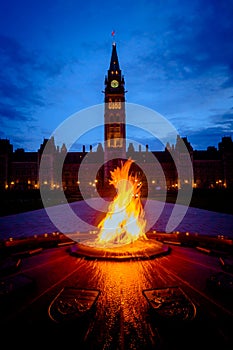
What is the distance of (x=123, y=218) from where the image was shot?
640 centimetres

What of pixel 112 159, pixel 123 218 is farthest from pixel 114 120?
pixel 123 218

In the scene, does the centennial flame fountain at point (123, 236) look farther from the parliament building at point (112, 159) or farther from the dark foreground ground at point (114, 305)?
the parliament building at point (112, 159)

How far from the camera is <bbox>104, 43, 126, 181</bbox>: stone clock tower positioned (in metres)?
75.9

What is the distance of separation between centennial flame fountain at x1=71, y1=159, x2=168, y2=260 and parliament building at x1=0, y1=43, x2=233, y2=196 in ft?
226

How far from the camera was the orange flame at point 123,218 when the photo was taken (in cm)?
598

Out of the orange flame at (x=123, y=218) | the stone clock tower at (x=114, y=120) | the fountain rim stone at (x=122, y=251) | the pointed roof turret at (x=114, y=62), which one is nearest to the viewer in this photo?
the fountain rim stone at (x=122, y=251)

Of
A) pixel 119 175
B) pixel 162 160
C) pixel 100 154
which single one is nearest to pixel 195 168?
pixel 162 160

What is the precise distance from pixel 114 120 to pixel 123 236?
76282mm

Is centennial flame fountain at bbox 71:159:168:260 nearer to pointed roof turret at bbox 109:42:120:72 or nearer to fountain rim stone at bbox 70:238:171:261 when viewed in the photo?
fountain rim stone at bbox 70:238:171:261

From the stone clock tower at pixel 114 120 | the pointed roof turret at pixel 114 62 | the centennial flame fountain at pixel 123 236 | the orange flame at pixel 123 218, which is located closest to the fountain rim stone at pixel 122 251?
the centennial flame fountain at pixel 123 236

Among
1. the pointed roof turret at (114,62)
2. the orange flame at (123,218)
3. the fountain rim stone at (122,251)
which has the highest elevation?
the pointed roof turret at (114,62)

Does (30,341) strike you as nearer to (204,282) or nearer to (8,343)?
(8,343)

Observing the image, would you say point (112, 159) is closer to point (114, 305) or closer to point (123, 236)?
point (123, 236)

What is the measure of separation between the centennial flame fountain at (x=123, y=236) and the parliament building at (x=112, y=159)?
68.9 metres
